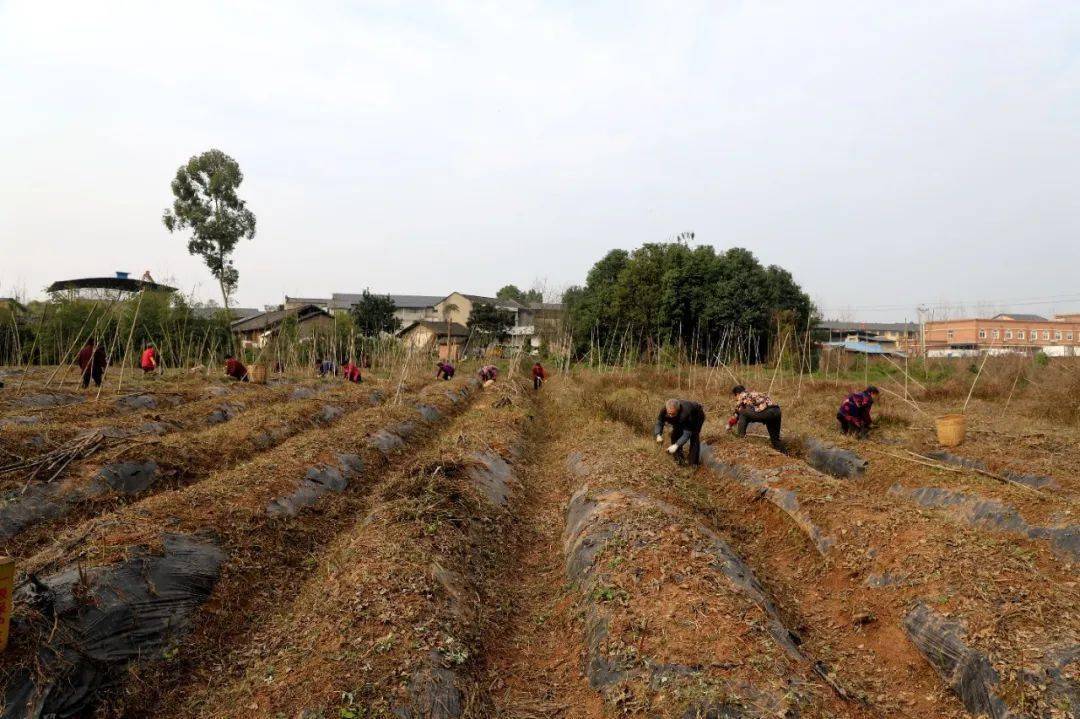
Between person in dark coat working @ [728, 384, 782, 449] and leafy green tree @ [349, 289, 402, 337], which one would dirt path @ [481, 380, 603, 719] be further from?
leafy green tree @ [349, 289, 402, 337]

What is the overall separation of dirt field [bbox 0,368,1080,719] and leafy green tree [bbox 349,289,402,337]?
33.6 m

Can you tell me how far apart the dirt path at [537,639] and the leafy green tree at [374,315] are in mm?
36612

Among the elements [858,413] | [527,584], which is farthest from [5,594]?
[858,413]

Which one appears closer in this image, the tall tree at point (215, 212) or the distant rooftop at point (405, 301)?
the tall tree at point (215, 212)

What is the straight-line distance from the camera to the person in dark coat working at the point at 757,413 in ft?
33.5

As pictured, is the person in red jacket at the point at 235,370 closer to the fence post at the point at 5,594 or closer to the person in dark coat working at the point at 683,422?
the person in dark coat working at the point at 683,422

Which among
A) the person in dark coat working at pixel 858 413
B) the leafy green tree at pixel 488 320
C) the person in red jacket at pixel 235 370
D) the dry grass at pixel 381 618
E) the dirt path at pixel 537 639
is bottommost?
the dirt path at pixel 537 639

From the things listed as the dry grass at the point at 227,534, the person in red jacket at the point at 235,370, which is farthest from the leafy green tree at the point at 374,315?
the dry grass at the point at 227,534

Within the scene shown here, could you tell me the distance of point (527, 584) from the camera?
5730mm

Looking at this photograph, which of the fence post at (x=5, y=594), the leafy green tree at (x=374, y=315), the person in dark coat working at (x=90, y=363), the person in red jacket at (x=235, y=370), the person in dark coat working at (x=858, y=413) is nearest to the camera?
the fence post at (x=5, y=594)

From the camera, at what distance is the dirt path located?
3799mm

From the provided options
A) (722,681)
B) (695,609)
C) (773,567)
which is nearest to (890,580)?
(773,567)

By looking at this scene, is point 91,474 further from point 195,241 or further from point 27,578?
point 195,241

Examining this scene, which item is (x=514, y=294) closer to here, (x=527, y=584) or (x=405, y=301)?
(x=405, y=301)
